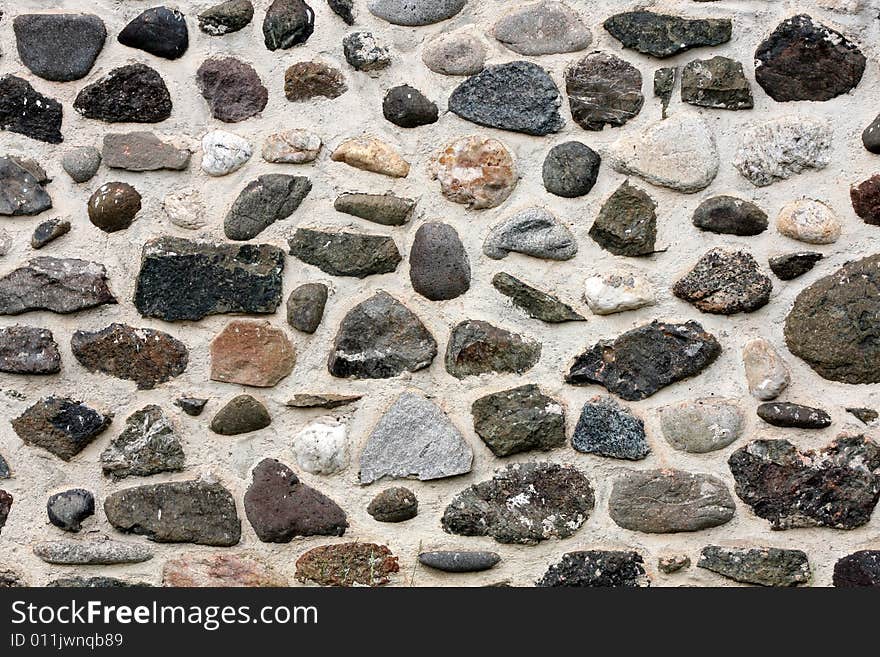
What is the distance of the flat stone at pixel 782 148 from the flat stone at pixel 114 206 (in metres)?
1.48

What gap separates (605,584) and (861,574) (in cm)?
59

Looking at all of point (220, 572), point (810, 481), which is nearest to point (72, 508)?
point (220, 572)

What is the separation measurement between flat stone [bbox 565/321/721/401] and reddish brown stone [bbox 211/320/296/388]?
27.5 inches

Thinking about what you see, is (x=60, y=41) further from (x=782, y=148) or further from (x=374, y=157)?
(x=782, y=148)

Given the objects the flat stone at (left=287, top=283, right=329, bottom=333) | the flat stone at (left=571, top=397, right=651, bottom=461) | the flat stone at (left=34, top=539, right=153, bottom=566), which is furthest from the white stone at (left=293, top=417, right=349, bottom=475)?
the flat stone at (left=571, top=397, right=651, bottom=461)

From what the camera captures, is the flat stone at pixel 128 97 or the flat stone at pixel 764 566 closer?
the flat stone at pixel 764 566

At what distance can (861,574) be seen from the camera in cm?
225

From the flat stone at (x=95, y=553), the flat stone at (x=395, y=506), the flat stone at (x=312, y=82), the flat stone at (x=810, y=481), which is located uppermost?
the flat stone at (x=312, y=82)

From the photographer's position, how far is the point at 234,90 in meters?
2.43

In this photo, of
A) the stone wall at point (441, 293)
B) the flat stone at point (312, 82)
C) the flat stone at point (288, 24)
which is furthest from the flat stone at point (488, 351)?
the flat stone at point (288, 24)

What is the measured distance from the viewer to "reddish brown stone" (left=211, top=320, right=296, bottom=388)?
2391 mm

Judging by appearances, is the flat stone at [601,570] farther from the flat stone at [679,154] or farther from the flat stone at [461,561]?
the flat stone at [679,154]

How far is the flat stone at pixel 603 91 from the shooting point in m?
2.33

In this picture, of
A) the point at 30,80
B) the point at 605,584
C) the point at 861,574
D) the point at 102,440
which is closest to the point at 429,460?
the point at 605,584
